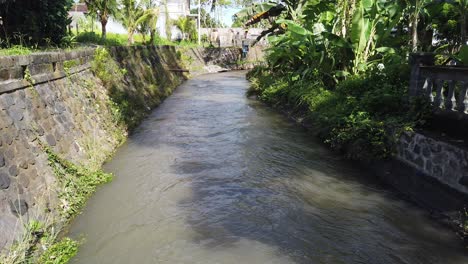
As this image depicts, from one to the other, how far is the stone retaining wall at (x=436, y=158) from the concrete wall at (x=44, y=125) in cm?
626

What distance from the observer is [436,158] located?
21.0 ft

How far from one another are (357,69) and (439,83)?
4.72 meters

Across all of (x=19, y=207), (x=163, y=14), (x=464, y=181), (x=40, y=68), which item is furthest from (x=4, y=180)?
(x=163, y=14)

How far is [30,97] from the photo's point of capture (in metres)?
6.98

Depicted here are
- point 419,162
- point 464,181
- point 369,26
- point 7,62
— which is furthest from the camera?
point 369,26

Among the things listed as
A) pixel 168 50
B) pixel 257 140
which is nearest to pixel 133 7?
pixel 168 50

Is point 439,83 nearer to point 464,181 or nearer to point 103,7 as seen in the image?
point 464,181

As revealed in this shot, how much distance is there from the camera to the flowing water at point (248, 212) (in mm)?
5281

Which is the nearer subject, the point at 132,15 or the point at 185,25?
the point at 132,15

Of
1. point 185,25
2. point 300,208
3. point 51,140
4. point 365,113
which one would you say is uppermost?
point 185,25

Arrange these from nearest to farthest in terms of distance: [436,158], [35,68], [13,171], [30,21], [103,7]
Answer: [13,171] → [436,158] → [35,68] → [30,21] → [103,7]

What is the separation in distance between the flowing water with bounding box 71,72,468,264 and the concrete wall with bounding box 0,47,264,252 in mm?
713

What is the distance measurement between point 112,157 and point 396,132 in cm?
645

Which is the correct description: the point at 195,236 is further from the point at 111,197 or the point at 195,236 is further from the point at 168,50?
the point at 168,50
